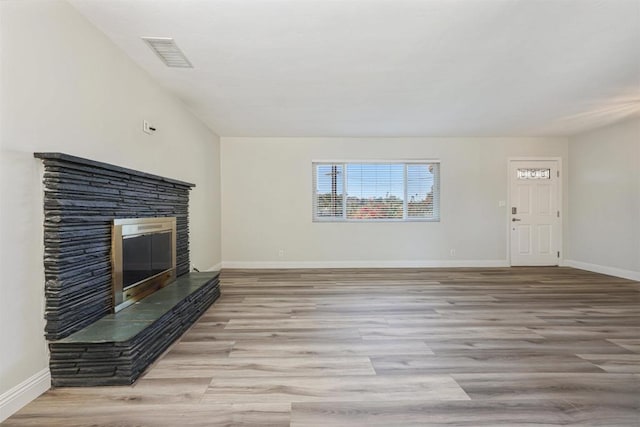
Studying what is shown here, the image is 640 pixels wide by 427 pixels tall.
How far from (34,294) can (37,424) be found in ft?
2.21

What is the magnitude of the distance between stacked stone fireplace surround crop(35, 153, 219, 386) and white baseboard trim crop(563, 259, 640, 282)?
21.1 ft

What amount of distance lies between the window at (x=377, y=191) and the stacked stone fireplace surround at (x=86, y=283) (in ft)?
12.6

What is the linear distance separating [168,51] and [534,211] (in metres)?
6.56

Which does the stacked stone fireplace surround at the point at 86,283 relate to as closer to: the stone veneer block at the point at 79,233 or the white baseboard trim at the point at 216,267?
the stone veneer block at the point at 79,233

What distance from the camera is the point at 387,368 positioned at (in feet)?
7.14

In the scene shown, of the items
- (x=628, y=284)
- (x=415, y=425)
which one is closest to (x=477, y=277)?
(x=628, y=284)

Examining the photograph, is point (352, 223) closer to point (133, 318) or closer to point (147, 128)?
point (147, 128)

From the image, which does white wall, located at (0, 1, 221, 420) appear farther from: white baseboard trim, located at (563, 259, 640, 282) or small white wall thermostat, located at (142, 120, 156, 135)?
white baseboard trim, located at (563, 259, 640, 282)

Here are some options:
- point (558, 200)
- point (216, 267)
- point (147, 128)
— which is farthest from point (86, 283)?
point (558, 200)

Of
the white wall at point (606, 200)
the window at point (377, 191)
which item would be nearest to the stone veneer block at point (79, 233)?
the window at point (377, 191)

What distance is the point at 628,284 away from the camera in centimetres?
454

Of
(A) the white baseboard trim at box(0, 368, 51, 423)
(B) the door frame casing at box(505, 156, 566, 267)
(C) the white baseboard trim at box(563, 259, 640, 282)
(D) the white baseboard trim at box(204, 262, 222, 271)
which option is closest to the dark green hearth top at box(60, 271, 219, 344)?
(A) the white baseboard trim at box(0, 368, 51, 423)

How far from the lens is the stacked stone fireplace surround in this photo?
73.3 inches

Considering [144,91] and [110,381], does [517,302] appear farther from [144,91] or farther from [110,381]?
[144,91]
